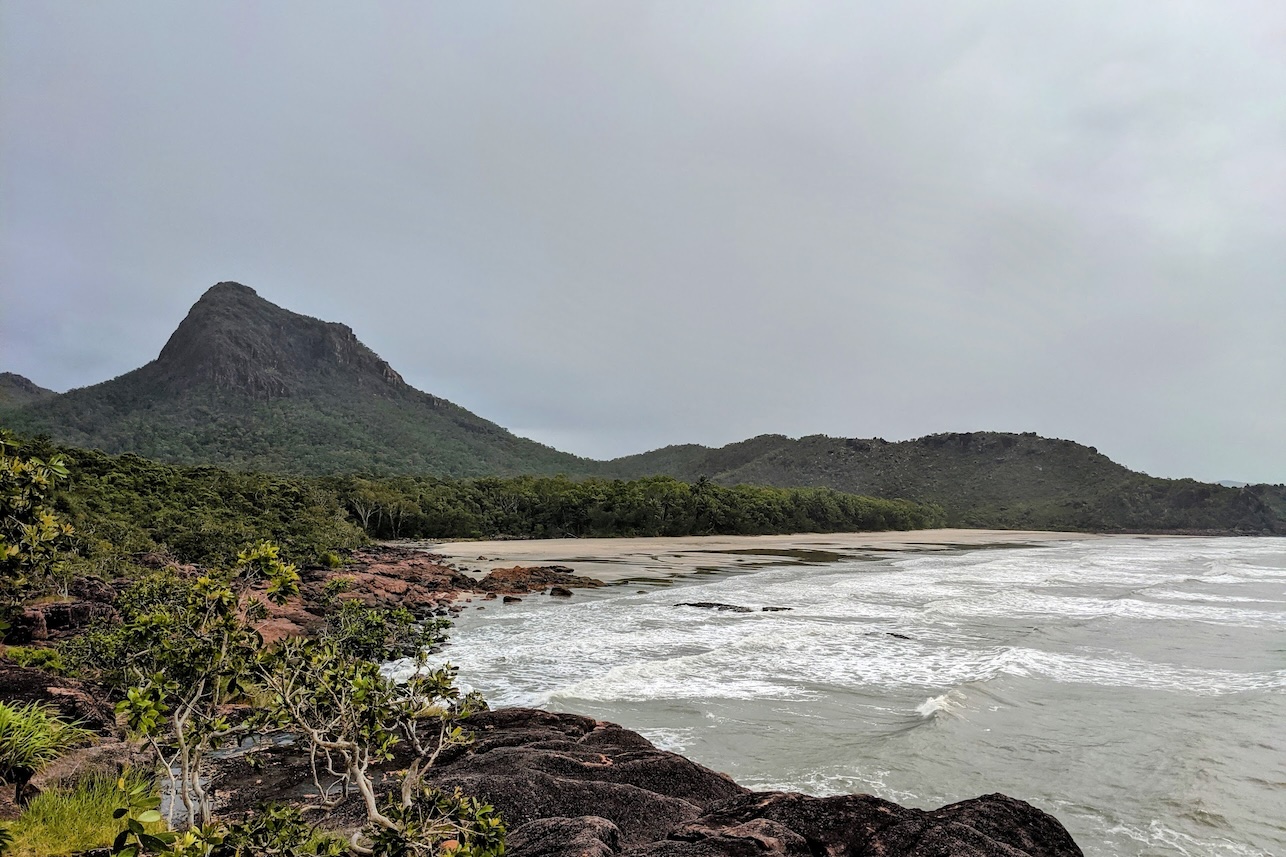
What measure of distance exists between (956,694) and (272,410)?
120292 millimetres

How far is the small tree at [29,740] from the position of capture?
645 cm

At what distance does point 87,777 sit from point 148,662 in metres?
1.81

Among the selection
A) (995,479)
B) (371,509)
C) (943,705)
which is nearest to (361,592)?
(943,705)

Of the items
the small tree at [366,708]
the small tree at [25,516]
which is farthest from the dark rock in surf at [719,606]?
the small tree at [25,516]

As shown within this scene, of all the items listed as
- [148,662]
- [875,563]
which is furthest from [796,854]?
[875,563]

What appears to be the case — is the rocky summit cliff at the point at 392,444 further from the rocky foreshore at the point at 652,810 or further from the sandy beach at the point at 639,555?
the rocky foreshore at the point at 652,810

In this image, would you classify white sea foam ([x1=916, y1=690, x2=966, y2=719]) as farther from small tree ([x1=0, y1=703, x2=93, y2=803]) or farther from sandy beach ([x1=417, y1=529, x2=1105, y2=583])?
sandy beach ([x1=417, y1=529, x2=1105, y2=583])

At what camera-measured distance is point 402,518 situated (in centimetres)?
6281

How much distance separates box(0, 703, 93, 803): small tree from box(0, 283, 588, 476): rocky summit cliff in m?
89.4

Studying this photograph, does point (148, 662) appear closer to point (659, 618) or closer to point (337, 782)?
point (337, 782)

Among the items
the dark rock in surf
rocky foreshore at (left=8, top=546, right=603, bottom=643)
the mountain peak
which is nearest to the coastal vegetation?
rocky foreshore at (left=8, top=546, right=603, bottom=643)

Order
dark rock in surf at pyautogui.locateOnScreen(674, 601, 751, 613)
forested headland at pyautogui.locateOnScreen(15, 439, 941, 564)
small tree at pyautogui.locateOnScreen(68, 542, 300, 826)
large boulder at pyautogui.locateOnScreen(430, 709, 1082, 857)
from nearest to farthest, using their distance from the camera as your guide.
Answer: small tree at pyautogui.locateOnScreen(68, 542, 300, 826) → large boulder at pyautogui.locateOnScreen(430, 709, 1082, 857) → dark rock in surf at pyautogui.locateOnScreen(674, 601, 751, 613) → forested headland at pyautogui.locateOnScreen(15, 439, 941, 564)

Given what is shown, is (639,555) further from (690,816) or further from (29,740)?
(29,740)

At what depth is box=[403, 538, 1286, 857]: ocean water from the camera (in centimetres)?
857
